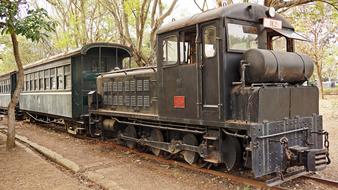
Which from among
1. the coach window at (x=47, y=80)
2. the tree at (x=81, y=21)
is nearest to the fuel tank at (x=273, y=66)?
the coach window at (x=47, y=80)

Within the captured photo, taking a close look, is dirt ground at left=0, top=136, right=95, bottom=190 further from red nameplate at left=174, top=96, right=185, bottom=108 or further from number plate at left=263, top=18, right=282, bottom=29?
number plate at left=263, top=18, right=282, bottom=29

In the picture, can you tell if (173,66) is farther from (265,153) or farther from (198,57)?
(265,153)

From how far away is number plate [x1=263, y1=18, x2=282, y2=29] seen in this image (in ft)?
21.7

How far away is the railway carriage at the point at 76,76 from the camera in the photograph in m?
12.6

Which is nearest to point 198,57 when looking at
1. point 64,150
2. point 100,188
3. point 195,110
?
point 195,110

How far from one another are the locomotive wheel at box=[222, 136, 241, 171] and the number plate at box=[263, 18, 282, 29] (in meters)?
2.30

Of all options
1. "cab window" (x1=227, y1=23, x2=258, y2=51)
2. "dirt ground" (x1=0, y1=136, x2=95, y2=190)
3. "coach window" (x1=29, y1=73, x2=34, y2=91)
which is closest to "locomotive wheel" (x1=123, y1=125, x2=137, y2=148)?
"dirt ground" (x1=0, y1=136, x2=95, y2=190)

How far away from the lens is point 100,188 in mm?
6336

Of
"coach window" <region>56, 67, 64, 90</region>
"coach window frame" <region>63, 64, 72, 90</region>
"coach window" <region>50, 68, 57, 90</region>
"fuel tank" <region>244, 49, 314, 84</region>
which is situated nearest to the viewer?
"fuel tank" <region>244, 49, 314, 84</region>

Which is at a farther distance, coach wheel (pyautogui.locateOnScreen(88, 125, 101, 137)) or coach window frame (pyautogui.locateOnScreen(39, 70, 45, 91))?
coach window frame (pyautogui.locateOnScreen(39, 70, 45, 91))

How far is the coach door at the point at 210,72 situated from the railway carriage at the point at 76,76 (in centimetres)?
671

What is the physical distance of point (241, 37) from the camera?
21.5ft

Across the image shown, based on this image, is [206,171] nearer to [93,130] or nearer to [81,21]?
[93,130]

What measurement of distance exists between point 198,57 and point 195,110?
1065 mm
